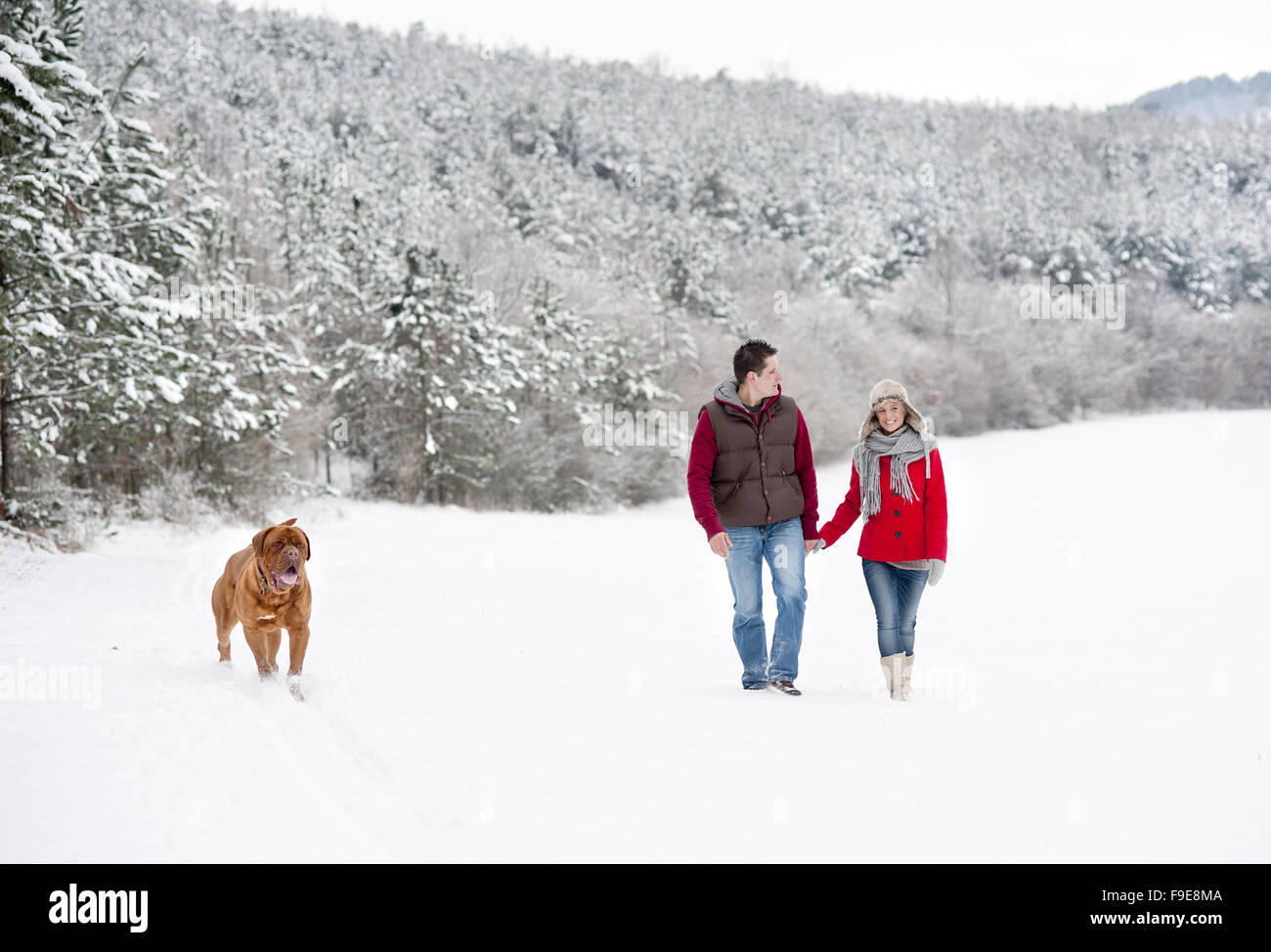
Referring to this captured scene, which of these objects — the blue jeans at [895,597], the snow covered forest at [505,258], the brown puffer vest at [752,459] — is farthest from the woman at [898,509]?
the snow covered forest at [505,258]

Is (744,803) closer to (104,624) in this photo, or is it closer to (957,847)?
(957,847)

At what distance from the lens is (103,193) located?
55.4ft

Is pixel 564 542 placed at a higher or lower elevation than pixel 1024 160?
lower

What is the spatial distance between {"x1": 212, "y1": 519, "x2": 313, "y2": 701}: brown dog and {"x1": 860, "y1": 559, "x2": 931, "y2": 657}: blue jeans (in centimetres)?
348

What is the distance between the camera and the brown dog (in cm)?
546

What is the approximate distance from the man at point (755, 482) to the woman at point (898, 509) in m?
0.28

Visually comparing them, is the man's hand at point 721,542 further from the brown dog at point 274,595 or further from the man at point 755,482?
the brown dog at point 274,595

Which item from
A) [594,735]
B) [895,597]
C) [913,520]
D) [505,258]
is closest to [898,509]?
[913,520]

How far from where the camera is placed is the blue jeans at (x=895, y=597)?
603cm

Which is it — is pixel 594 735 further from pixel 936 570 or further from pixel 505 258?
pixel 505 258

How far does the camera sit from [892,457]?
591cm

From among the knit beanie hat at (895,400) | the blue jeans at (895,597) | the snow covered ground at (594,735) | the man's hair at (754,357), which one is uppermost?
the man's hair at (754,357)
